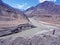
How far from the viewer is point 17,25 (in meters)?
8.73

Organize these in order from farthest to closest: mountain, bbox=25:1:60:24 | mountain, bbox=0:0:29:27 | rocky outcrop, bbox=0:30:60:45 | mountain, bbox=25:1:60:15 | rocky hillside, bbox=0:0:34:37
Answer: mountain, bbox=25:1:60:15, mountain, bbox=25:1:60:24, mountain, bbox=0:0:29:27, rocky hillside, bbox=0:0:34:37, rocky outcrop, bbox=0:30:60:45

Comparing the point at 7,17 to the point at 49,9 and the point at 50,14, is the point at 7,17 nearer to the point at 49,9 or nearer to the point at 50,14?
the point at 50,14

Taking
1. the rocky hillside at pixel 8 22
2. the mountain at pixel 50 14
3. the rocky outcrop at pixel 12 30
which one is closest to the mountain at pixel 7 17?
the rocky hillside at pixel 8 22

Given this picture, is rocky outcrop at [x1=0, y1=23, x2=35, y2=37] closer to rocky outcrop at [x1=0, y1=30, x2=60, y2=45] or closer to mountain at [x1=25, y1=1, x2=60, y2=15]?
rocky outcrop at [x1=0, y1=30, x2=60, y2=45]

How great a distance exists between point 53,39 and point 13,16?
110 inches

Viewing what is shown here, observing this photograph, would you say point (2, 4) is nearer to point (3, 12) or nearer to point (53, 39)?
point (3, 12)

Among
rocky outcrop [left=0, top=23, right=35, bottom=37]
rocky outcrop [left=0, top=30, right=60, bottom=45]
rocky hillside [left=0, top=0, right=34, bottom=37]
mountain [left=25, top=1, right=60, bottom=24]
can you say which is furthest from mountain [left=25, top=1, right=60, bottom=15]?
rocky outcrop [left=0, top=30, right=60, bottom=45]

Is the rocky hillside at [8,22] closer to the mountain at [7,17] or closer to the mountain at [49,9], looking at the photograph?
the mountain at [7,17]

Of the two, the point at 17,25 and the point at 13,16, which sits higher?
the point at 13,16

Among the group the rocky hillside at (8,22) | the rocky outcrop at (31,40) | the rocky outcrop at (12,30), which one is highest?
the rocky hillside at (8,22)

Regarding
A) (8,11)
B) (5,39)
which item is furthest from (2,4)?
(5,39)

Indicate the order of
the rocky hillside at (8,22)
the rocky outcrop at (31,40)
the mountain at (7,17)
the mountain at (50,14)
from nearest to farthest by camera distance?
1. the rocky outcrop at (31,40)
2. the rocky hillside at (8,22)
3. the mountain at (7,17)
4. the mountain at (50,14)

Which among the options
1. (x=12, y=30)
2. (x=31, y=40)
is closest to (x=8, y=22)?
(x=12, y=30)

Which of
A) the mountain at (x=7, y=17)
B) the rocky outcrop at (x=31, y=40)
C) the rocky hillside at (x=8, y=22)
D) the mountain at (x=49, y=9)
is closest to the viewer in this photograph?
the rocky outcrop at (x=31, y=40)
